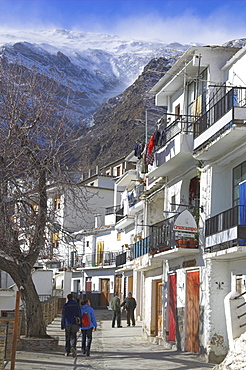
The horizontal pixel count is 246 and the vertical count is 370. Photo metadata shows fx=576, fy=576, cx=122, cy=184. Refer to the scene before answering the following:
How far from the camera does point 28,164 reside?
1748cm

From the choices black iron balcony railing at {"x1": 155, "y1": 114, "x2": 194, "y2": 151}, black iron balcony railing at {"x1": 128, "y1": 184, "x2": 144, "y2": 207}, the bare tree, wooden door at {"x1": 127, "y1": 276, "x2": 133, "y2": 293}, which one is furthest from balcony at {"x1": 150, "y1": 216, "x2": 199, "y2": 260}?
wooden door at {"x1": 127, "y1": 276, "x2": 133, "y2": 293}

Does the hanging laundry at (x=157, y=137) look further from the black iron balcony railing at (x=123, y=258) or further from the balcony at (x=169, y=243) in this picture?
the black iron balcony railing at (x=123, y=258)

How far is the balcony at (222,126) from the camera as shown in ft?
50.3

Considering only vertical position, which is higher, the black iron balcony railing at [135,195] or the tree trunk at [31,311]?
the black iron balcony railing at [135,195]

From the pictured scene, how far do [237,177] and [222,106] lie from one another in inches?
87.2

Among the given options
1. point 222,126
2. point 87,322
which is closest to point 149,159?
point 222,126

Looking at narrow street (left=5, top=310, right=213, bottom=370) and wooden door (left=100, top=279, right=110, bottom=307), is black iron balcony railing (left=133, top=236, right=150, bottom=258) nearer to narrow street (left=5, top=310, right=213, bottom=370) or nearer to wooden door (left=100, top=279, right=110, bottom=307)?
narrow street (left=5, top=310, right=213, bottom=370)

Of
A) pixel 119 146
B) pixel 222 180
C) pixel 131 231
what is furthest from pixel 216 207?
pixel 119 146

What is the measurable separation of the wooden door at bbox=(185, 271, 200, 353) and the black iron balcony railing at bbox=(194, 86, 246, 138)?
15.4 feet

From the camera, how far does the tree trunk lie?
18.0 metres

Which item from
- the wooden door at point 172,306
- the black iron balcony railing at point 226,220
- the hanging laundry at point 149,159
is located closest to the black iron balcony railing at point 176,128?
the hanging laundry at point 149,159

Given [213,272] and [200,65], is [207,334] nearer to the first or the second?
[213,272]

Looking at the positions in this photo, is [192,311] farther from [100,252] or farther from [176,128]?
[100,252]

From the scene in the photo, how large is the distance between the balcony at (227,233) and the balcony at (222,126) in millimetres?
1945
